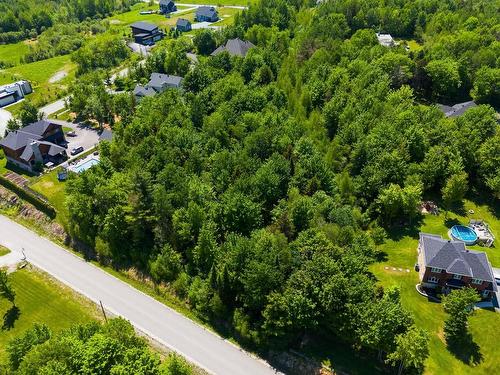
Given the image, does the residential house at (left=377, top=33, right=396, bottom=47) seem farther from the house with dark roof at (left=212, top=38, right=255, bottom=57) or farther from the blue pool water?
the blue pool water

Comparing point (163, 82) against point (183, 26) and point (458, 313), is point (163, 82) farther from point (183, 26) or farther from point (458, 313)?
point (458, 313)

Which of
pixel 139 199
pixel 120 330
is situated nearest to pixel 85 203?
pixel 139 199

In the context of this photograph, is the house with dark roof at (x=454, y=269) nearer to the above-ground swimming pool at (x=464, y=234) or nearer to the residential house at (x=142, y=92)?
the above-ground swimming pool at (x=464, y=234)

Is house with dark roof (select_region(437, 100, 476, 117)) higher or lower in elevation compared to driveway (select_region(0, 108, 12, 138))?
higher

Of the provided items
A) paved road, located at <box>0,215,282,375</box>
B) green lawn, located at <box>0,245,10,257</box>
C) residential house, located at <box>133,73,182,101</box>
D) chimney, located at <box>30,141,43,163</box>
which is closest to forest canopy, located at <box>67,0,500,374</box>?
paved road, located at <box>0,215,282,375</box>

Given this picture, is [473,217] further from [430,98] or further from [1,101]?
[1,101]

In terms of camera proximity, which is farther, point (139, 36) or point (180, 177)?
point (139, 36)
